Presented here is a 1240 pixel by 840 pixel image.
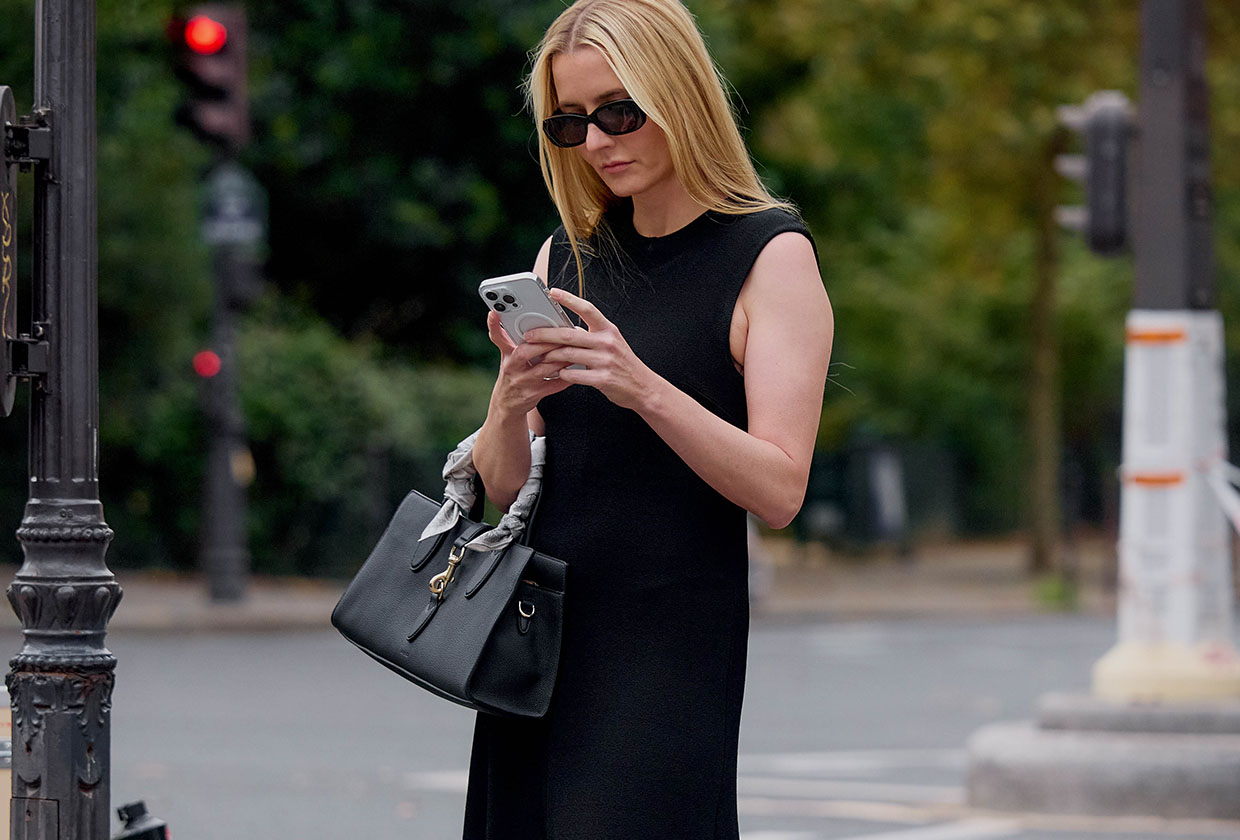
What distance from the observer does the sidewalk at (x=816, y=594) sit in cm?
1673

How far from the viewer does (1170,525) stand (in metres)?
7.87

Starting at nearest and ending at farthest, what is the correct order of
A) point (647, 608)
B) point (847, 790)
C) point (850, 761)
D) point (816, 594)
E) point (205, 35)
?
point (647, 608)
point (847, 790)
point (850, 761)
point (205, 35)
point (816, 594)

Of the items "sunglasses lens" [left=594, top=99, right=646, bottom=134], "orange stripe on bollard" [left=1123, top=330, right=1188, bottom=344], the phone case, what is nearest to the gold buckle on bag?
the phone case

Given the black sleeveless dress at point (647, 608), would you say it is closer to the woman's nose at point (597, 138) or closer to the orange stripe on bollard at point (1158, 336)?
the woman's nose at point (597, 138)

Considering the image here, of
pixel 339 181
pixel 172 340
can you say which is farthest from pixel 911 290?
pixel 172 340

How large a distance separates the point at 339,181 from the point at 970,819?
675 inches

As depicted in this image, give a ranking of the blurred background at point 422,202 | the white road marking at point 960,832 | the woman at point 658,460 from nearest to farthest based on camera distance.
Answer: the woman at point 658,460, the white road marking at point 960,832, the blurred background at point 422,202

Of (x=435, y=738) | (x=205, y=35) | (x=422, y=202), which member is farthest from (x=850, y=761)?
(x=422, y=202)

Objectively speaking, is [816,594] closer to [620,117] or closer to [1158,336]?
[1158,336]

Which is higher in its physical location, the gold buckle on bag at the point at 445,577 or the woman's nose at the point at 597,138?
the woman's nose at the point at 597,138

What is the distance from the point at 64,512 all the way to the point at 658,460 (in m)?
1.26

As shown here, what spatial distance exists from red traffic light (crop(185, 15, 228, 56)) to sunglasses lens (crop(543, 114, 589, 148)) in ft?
44.5

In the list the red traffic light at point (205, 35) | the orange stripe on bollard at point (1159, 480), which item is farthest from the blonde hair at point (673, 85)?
the red traffic light at point (205, 35)

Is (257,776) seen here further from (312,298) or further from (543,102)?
(312,298)
